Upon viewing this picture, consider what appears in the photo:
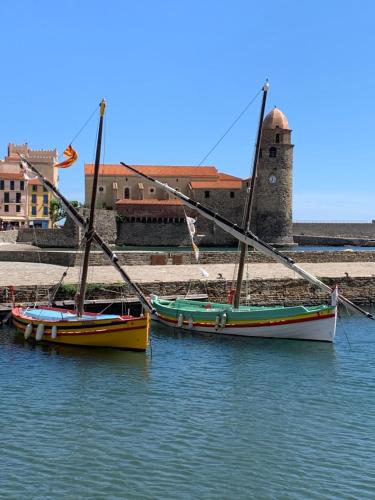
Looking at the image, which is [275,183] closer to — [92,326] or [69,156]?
[69,156]

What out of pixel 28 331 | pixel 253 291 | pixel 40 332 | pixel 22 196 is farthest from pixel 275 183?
pixel 40 332

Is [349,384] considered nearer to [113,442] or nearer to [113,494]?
[113,442]

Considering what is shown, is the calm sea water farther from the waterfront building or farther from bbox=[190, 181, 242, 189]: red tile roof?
the waterfront building

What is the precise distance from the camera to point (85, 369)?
17.4 metres

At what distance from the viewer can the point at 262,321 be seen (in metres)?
22.2

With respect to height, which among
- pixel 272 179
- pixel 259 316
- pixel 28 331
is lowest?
pixel 28 331

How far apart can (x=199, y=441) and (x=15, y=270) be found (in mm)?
20966

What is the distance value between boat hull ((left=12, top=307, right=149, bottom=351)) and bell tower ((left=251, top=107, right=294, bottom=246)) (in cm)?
6581

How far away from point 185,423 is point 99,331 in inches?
268

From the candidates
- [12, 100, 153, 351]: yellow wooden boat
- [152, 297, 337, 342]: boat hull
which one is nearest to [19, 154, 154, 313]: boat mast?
[12, 100, 153, 351]: yellow wooden boat

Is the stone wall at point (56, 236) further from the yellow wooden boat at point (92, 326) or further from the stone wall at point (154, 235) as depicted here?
the yellow wooden boat at point (92, 326)

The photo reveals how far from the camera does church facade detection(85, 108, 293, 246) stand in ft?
276

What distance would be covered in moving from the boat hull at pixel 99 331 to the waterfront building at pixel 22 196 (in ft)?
228

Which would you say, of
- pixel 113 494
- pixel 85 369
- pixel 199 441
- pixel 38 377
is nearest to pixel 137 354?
pixel 85 369
